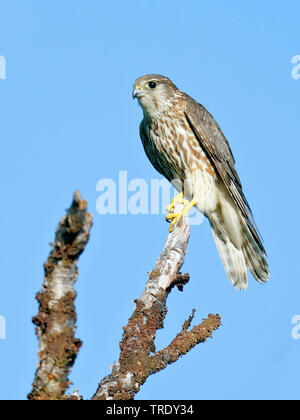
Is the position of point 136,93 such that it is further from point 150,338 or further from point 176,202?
point 150,338

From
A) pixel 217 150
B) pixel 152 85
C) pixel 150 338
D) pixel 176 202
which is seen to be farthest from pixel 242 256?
pixel 150 338

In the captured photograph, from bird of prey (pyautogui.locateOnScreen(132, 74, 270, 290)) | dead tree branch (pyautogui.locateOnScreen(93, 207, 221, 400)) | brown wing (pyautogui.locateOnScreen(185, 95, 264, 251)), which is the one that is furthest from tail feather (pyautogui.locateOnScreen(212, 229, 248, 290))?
dead tree branch (pyautogui.locateOnScreen(93, 207, 221, 400))

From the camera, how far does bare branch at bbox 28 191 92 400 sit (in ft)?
8.30

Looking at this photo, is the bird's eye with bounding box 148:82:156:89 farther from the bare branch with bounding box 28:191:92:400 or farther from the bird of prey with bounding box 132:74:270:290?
the bare branch with bounding box 28:191:92:400

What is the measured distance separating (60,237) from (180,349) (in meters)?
1.45

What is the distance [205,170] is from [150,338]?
294 cm

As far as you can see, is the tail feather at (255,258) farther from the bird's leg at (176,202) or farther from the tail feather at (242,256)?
the bird's leg at (176,202)

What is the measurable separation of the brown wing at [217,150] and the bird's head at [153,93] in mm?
231

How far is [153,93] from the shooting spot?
21.6 feet

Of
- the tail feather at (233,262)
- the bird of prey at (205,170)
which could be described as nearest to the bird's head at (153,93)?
the bird of prey at (205,170)

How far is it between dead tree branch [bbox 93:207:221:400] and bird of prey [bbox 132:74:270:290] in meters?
2.03
